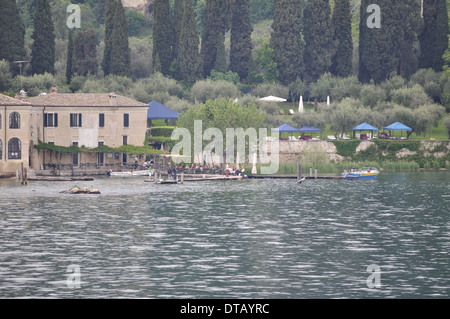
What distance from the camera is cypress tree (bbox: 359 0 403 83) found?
406 ft

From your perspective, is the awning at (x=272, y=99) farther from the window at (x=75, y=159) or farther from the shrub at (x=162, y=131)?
the window at (x=75, y=159)

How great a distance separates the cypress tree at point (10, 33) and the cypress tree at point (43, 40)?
1.83m

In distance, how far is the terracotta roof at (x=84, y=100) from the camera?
110625 mm

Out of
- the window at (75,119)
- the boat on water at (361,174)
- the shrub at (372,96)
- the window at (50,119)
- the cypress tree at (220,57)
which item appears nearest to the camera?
the boat on water at (361,174)

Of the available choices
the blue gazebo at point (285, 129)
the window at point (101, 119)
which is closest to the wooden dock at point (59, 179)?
the window at point (101, 119)

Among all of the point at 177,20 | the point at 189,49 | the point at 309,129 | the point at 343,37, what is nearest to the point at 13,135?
the point at 189,49

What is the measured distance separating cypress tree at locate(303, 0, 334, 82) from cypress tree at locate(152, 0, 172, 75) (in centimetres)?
1863

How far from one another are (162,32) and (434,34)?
1401 inches

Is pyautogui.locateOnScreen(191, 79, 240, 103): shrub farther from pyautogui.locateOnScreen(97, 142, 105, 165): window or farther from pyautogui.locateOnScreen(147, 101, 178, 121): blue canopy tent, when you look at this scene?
pyautogui.locateOnScreen(97, 142, 105, 165): window

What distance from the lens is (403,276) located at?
4422 centimetres

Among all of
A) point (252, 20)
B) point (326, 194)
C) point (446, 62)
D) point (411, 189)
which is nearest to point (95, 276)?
point (326, 194)

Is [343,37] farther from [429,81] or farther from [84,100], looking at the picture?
[84,100]

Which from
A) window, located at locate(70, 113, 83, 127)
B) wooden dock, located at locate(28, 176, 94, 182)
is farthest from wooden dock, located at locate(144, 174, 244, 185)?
window, located at locate(70, 113, 83, 127)
